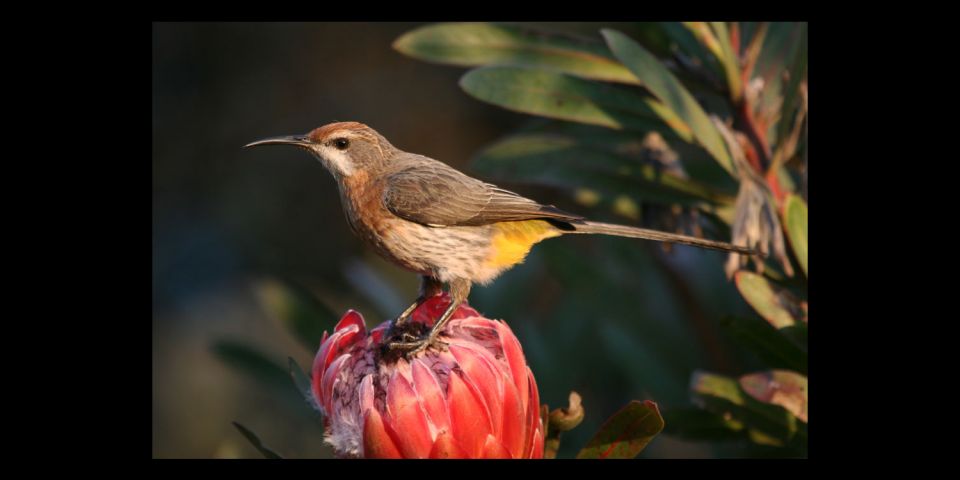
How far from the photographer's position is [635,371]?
8.29ft

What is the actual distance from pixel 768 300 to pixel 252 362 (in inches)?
56.5

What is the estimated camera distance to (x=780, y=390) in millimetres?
1888

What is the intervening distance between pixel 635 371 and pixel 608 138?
642mm

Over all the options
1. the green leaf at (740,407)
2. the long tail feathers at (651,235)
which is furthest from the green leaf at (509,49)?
the green leaf at (740,407)

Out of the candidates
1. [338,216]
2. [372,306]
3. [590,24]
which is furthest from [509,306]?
[338,216]

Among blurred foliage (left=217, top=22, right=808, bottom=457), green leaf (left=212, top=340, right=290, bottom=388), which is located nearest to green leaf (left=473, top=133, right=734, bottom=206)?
blurred foliage (left=217, top=22, right=808, bottom=457)

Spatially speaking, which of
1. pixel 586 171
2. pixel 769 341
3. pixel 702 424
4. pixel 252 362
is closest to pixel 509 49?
pixel 586 171

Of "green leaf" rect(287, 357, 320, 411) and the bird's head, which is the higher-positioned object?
the bird's head

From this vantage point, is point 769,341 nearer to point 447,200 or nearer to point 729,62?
point 729,62

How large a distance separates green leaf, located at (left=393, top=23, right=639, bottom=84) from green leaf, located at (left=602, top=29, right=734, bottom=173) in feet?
0.70

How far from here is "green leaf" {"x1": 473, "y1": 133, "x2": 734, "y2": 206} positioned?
7.27 feet

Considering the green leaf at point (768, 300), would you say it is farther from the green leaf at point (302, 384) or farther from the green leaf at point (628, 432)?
the green leaf at point (302, 384)

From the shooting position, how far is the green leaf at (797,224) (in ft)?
6.25

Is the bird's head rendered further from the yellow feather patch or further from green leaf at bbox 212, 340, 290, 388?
green leaf at bbox 212, 340, 290, 388
